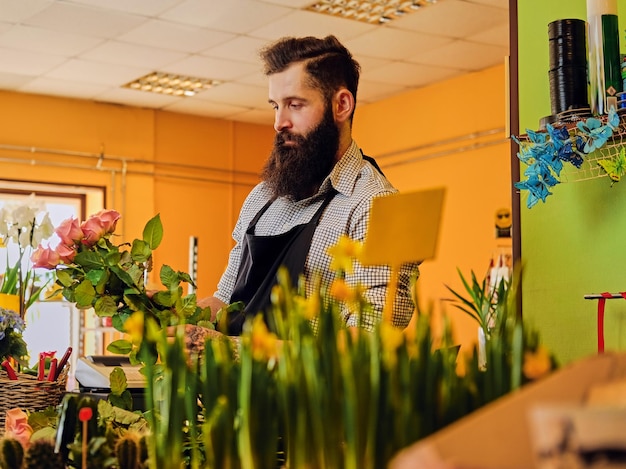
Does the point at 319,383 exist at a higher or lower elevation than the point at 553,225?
lower

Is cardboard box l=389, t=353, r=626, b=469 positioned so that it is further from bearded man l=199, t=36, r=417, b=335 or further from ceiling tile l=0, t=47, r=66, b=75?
ceiling tile l=0, t=47, r=66, b=75

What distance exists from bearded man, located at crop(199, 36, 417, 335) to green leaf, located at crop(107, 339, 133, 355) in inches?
22.9

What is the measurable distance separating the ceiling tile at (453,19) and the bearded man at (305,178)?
11.5 ft

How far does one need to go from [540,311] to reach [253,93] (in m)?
5.76

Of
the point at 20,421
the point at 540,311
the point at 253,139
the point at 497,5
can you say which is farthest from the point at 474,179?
the point at 20,421

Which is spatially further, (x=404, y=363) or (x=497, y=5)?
(x=497, y=5)

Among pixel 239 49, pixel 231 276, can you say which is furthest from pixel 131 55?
pixel 231 276

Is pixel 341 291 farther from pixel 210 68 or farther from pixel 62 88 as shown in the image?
pixel 62 88

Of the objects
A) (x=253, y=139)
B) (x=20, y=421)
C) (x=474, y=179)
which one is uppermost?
(x=253, y=139)

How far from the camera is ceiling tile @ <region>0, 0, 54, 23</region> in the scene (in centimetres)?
559

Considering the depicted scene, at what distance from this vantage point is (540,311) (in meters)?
2.45

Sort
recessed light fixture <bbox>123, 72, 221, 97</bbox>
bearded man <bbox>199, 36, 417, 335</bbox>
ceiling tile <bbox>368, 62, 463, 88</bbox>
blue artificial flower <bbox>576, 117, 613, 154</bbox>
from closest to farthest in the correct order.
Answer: blue artificial flower <bbox>576, 117, 613, 154</bbox>, bearded man <bbox>199, 36, 417, 335</bbox>, ceiling tile <bbox>368, 62, 463, 88</bbox>, recessed light fixture <bbox>123, 72, 221, 97</bbox>

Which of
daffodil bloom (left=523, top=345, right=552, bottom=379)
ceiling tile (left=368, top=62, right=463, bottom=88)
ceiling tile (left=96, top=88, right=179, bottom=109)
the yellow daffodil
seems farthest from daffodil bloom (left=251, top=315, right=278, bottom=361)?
ceiling tile (left=96, top=88, right=179, bottom=109)

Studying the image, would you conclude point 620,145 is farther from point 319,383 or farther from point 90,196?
point 90,196
